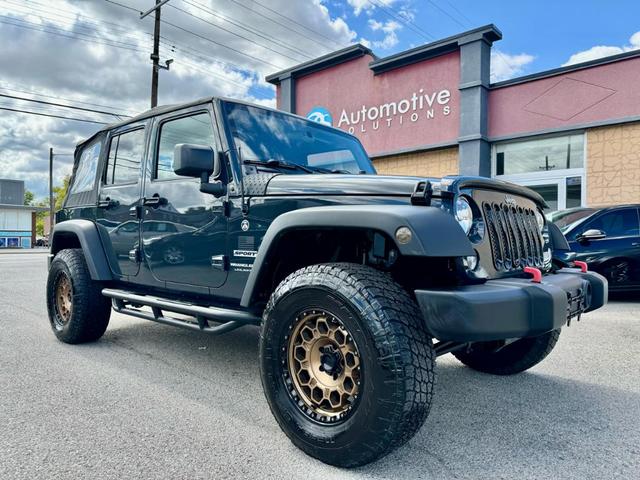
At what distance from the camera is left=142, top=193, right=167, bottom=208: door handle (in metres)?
3.57

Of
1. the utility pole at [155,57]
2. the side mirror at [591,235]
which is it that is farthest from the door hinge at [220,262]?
the utility pole at [155,57]

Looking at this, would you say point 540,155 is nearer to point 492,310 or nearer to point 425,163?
point 425,163

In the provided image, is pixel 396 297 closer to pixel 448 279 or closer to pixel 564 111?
pixel 448 279

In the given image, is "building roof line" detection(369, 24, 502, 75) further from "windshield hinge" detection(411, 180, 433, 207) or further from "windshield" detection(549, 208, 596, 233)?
"windshield hinge" detection(411, 180, 433, 207)

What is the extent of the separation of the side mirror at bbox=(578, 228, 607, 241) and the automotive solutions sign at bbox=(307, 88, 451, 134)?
677 cm

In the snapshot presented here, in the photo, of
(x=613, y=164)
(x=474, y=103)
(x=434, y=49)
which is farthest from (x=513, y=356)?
(x=434, y=49)

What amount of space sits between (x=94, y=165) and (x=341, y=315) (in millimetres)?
3465

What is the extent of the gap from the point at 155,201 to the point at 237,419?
170 centimetres

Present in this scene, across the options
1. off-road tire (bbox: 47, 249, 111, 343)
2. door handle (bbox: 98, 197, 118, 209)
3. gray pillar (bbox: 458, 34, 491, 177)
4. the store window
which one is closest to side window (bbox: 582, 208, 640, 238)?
the store window

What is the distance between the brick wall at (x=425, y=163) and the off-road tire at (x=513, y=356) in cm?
921

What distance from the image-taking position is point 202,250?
3240 millimetres

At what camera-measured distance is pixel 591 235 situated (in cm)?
684

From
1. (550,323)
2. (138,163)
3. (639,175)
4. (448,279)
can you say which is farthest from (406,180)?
(639,175)

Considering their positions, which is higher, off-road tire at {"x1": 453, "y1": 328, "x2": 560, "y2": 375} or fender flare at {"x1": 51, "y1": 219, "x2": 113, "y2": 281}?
fender flare at {"x1": 51, "y1": 219, "x2": 113, "y2": 281}
